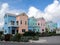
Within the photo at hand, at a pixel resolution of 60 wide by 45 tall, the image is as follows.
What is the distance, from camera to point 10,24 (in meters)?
5.02

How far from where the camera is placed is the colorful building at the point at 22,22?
4973 millimetres

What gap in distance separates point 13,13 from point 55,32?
1206 millimetres

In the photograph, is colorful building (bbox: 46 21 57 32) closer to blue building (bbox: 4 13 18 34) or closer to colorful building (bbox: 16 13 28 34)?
colorful building (bbox: 16 13 28 34)

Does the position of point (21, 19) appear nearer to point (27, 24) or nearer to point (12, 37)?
point (27, 24)

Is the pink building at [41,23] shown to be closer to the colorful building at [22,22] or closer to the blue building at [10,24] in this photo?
the colorful building at [22,22]

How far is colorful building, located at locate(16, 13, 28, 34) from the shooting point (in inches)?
196

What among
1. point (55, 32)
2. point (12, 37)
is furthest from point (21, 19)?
point (55, 32)

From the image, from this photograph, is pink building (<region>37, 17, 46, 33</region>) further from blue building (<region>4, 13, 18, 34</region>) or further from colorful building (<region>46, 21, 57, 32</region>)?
blue building (<region>4, 13, 18, 34</region>)

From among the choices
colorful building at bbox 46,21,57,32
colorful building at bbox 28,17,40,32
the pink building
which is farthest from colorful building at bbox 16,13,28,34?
colorful building at bbox 46,21,57,32

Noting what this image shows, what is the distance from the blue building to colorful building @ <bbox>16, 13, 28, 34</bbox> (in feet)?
0.33

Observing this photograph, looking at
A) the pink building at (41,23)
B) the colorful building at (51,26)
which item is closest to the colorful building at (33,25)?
the pink building at (41,23)

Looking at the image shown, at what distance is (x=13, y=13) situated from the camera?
16.6ft

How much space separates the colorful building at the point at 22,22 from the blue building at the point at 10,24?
0.33 ft

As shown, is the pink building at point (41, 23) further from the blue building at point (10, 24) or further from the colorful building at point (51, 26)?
the blue building at point (10, 24)
